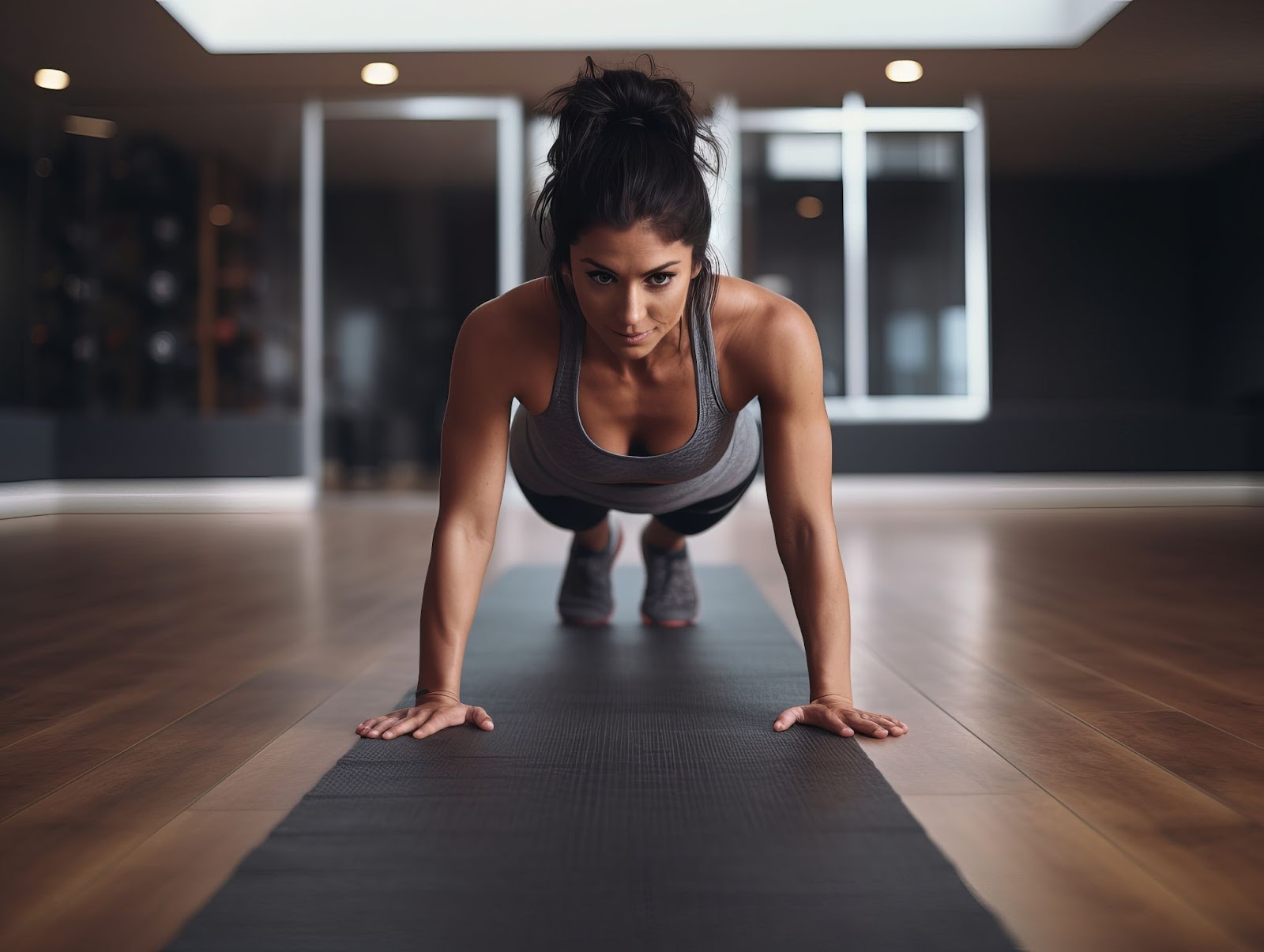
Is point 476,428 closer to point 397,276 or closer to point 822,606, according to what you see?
point 822,606

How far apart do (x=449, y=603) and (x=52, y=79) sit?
5150 mm

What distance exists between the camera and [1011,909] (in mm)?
751

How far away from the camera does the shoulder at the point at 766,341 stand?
1.24 metres

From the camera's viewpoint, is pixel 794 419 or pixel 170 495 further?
pixel 170 495

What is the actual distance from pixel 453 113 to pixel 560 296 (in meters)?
4.71

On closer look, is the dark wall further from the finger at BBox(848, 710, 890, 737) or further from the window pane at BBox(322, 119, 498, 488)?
the finger at BBox(848, 710, 890, 737)

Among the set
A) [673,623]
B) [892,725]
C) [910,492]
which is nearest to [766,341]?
[892,725]

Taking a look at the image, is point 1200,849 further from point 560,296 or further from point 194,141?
point 194,141

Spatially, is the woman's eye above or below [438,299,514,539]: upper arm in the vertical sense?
above

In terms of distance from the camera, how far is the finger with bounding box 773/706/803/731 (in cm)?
119

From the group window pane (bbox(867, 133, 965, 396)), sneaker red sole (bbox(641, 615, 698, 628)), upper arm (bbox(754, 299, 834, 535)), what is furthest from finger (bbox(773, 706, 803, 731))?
window pane (bbox(867, 133, 965, 396))

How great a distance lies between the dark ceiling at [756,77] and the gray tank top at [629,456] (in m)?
3.12

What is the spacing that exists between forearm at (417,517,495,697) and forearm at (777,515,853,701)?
0.36m

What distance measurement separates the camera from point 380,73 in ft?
16.8
